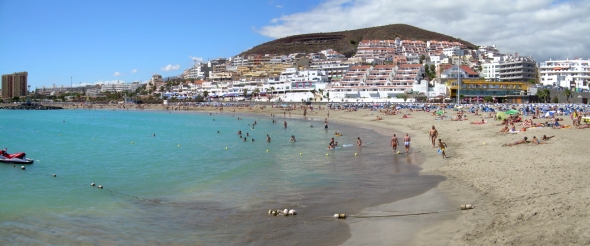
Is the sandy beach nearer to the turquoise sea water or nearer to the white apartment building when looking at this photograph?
the turquoise sea water

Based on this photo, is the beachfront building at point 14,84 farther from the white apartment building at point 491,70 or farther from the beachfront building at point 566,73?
the beachfront building at point 566,73

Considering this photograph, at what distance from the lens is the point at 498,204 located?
32.3 feet

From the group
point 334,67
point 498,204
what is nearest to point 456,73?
point 334,67

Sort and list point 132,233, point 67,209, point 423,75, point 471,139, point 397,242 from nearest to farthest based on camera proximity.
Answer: point 397,242
point 132,233
point 67,209
point 471,139
point 423,75

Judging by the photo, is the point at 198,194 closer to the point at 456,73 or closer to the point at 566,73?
the point at 456,73

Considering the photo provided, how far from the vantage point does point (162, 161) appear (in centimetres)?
2072

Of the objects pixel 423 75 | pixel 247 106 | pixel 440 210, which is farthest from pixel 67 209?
pixel 423 75

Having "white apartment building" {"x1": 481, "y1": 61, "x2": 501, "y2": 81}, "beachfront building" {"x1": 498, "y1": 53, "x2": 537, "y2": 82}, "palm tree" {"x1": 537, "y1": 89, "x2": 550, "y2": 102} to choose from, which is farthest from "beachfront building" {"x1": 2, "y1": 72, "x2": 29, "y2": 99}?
"palm tree" {"x1": 537, "y1": 89, "x2": 550, "y2": 102}

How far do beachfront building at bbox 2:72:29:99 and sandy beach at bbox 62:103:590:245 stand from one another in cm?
21141

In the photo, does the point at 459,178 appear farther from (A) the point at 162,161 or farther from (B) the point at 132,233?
(A) the point at 162,161

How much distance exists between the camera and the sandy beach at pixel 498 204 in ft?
25.0

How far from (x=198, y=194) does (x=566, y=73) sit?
97.5 meters

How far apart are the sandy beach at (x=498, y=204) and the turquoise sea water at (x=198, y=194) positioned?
0.79 metres

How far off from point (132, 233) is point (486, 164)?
1102 centimetres
